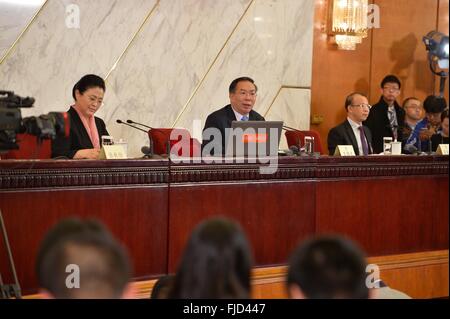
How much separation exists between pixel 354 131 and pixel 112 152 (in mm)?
2231

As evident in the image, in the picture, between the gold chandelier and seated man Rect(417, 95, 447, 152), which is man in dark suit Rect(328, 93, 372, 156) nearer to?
seated man Rect(417, 95, 447, 152)

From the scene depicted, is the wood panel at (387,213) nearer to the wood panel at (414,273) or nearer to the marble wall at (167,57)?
the wood panel at (414,273)

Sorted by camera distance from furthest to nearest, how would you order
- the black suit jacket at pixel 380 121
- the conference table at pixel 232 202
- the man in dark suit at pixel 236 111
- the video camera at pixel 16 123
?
1. the black suit jacket at pixel 380 121
2. the man in dark suit at pixel 236 111
3. the conference table at pixel 232 202
4. the video camera at pixel 16 123

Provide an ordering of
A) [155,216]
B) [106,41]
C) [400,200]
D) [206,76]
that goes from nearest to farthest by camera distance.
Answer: [155,216]
[400,200]
[106,41]
[206,76]

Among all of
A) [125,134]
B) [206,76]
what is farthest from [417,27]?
[125,134]

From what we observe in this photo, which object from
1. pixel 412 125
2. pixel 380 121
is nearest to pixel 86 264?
pixel 412 125

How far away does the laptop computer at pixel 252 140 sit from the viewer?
422cm

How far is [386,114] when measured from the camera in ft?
21.9

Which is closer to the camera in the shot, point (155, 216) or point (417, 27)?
point (155, 216)

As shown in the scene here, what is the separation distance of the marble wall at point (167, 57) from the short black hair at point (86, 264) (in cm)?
450

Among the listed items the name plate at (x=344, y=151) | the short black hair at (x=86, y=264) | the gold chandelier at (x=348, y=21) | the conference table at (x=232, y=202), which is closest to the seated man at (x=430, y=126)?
the conference table at (x=232, y=202)
